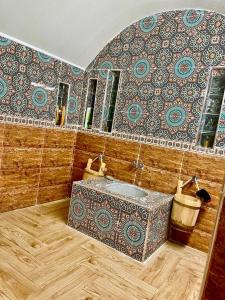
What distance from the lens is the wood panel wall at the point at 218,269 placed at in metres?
0.75

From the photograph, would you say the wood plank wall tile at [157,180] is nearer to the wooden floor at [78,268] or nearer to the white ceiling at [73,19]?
the wooden floor at [78,268]

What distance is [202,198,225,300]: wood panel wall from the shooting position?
75 centimetres

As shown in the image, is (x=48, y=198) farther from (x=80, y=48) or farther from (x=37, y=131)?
(x=80, y=48)

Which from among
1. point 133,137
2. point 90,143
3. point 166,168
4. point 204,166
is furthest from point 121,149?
point 204,166

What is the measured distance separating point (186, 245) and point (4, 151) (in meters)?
2.51

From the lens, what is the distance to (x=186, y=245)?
293cm

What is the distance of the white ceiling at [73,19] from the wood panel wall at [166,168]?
1365 millimetres

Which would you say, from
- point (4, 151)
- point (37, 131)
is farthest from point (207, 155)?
point (4, 151)

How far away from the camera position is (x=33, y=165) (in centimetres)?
335

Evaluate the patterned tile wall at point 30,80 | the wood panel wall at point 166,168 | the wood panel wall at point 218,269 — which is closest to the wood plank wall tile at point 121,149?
the wood panel wall at point 166,168

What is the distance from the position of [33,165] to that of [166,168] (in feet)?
5.94

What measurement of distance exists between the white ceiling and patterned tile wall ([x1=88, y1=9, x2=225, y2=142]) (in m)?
0.14

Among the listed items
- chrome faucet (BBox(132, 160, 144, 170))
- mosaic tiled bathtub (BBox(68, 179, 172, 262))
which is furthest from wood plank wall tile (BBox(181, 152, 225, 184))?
chrome faucet (BBox(132, 160, 144, 170))

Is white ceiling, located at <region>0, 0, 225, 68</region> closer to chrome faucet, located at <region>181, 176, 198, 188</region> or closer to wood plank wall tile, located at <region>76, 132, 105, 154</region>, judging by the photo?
wood plank wall tile, located at <region>76, 132, 105, 154</region>
